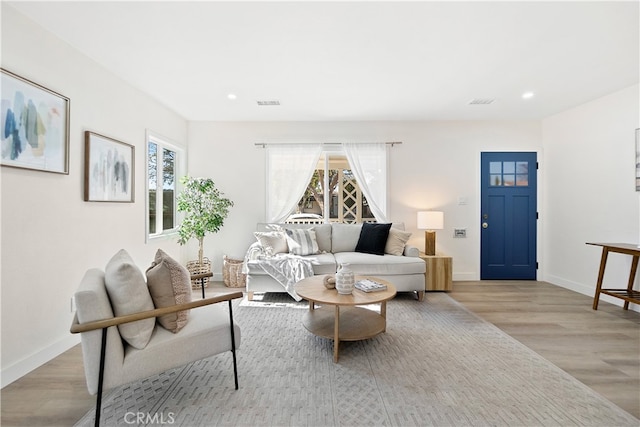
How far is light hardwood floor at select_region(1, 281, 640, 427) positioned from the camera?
5.66ft

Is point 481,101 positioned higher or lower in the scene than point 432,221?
higher

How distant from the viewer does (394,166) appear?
15.4ft

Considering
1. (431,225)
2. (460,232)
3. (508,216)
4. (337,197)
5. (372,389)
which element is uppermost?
(337,197)

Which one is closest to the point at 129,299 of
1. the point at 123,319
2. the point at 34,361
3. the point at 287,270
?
the point at 123,319

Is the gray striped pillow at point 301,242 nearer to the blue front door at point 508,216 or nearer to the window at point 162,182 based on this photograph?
the window at point 162,182

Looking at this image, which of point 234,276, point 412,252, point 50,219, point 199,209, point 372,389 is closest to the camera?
point 372,389

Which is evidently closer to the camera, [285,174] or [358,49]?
[358,49]

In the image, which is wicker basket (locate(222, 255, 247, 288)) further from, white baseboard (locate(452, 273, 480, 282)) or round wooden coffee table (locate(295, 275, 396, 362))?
white baseboard (locate(452, 273, 480, 282))

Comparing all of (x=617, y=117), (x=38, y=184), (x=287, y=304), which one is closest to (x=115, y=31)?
(x=38, y=184)

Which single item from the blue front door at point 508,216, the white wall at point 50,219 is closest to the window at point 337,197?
the blue front door at point 508,216

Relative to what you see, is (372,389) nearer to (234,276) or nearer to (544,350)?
(544,350)

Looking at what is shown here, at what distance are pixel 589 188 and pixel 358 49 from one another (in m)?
3.69

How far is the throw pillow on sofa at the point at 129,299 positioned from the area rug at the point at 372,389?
48 cm

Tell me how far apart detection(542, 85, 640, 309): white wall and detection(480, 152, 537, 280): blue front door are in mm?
223
